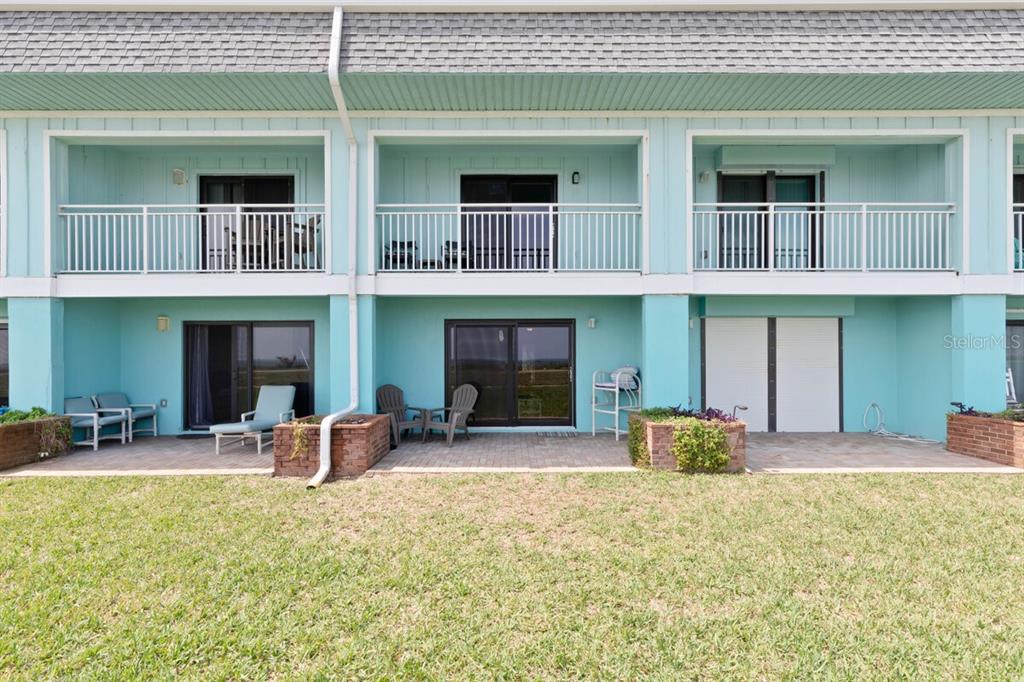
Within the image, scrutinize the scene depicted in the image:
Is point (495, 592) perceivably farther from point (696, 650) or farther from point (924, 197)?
point (924, 197)

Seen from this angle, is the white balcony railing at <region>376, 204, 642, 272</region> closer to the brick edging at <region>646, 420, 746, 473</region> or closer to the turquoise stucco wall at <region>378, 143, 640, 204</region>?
the turquoise stucco wall at <region>378, 143, 640, 204</region>

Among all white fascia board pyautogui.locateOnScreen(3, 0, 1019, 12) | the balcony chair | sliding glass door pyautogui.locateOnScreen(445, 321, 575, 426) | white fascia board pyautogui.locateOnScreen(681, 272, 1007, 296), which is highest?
white fascia board pyautogui.locateOnScreen(3, 0, 1019, 12)

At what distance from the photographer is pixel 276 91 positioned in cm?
747

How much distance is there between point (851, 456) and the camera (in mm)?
7730

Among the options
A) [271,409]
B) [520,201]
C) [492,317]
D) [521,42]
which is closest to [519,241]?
[520,201]

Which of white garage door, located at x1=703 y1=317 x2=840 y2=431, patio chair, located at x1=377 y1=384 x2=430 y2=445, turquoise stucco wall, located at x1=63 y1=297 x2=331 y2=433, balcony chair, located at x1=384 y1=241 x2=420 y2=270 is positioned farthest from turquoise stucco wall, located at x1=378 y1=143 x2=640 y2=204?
patio chair, located at x1=377 y1=384 x2=430 y2=445

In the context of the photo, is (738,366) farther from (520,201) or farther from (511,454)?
(520,201)

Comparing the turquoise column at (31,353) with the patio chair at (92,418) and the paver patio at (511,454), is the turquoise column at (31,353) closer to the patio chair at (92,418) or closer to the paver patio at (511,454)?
the patio chair at (92,418)

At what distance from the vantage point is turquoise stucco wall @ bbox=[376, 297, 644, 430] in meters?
9.73

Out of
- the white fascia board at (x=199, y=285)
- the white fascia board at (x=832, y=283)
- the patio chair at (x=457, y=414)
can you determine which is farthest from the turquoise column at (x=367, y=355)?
the white fascia board at (x=832, y=283)

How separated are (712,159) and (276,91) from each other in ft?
24.7

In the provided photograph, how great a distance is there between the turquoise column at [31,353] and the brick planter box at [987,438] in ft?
46.1

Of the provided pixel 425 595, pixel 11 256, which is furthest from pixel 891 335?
pixel 11 256

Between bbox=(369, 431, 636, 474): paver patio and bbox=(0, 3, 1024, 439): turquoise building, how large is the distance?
886 millimetres
